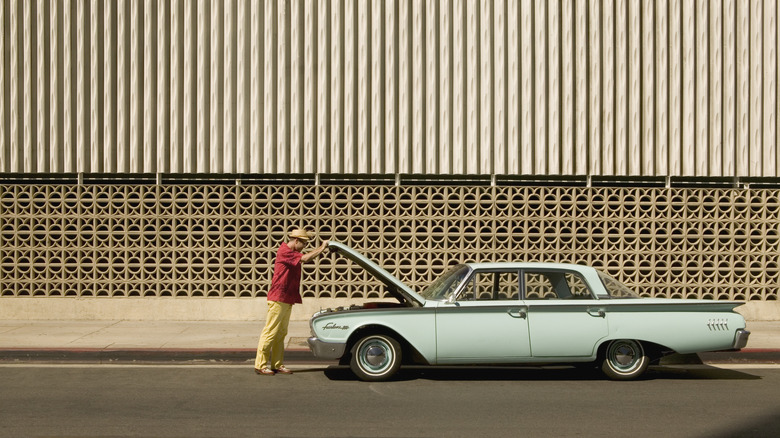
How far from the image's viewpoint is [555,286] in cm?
975

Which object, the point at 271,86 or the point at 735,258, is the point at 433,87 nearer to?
the point at 271,86

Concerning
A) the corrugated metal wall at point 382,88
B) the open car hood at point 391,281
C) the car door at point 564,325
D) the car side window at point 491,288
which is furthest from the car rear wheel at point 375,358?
the corrugated metal wall at point 382,88

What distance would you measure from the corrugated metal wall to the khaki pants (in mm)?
5929

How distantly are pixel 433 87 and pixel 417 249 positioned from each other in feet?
9.53

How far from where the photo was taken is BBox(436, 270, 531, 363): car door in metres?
9.35

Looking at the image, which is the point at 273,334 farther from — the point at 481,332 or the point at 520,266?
the point at 520,266

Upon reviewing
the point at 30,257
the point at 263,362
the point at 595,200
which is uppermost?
the point at 595,200

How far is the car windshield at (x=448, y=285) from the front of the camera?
9617mm

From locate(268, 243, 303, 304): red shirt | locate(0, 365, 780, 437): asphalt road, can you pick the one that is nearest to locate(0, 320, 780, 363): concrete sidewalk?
locate(0, 365, 780, 437): asphalt road

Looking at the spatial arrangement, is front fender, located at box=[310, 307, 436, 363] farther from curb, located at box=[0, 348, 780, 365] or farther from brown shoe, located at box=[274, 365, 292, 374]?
curb, located at box=[0, 348, 780, 365]

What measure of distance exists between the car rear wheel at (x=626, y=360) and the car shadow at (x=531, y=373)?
28 cm


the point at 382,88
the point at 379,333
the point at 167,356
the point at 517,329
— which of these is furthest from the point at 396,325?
the point at 382,88

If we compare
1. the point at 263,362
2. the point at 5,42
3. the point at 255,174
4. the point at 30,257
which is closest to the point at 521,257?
the point at 255,174

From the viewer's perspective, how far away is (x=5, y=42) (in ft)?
51.1
